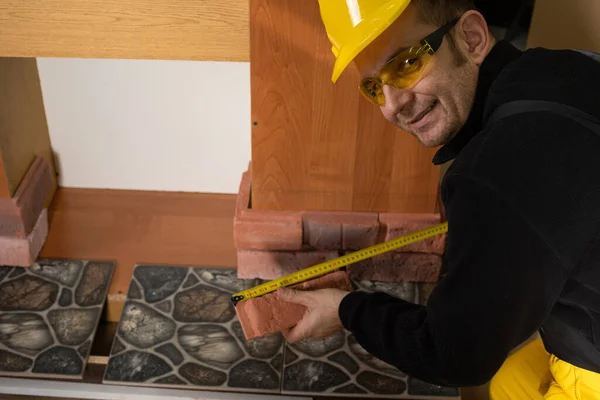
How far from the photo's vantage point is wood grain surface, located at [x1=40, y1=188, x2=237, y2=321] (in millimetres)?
2941

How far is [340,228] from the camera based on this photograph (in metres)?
2.69

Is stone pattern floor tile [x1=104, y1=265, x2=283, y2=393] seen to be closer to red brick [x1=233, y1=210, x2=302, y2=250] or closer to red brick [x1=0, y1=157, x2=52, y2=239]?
red brick [x1=233, y1=210, x2=302, y2=250]

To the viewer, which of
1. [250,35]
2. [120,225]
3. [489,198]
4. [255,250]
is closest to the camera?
[489,198]

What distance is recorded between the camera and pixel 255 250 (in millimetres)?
2740

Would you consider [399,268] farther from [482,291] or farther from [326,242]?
[482,291]

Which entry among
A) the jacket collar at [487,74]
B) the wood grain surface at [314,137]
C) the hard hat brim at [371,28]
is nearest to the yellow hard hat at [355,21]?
the hard hat brim at [371,28]

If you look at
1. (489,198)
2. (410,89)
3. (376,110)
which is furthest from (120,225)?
(489,198)

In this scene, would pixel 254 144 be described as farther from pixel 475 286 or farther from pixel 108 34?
pixel 475 286

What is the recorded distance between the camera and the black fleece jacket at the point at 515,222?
4.51 ft

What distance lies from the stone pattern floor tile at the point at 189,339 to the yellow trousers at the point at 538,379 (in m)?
0.76

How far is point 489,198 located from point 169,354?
1485 millimetres

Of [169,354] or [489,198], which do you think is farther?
[169,354]

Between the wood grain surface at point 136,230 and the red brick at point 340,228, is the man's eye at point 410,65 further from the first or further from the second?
the wood grain surface at point 136,230

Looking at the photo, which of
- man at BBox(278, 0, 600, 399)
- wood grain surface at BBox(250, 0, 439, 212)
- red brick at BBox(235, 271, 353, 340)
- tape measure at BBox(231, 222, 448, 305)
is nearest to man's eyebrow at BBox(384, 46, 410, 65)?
man at BBox(278, 0, 600, 399)
